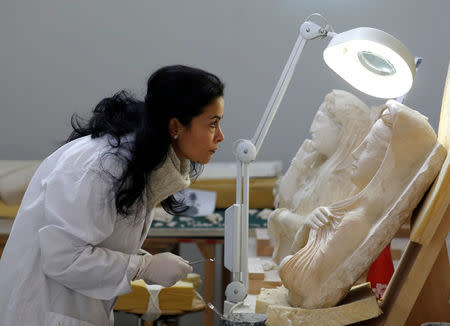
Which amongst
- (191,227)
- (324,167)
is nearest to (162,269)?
(324,167)

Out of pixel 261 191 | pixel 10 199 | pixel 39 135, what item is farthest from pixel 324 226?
pixel 39 135

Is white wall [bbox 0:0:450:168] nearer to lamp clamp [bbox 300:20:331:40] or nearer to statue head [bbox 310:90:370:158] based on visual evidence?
statue head [bbox 310:90:370:158]

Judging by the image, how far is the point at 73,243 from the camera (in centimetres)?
175

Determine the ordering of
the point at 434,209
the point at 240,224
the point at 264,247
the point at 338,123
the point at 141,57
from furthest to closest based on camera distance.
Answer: the point at 141,57
the point at 264,247
the point at 338,123
the point at 240,224
the point at 434,209

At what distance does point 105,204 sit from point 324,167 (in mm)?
1533

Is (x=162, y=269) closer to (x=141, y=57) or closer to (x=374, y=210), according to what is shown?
(x=374, y=210)

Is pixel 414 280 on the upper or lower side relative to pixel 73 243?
upper

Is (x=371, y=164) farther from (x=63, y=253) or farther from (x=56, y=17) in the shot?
(x=56, y=17)

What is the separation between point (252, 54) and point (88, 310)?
11.5 ft

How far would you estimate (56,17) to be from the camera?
5.12m

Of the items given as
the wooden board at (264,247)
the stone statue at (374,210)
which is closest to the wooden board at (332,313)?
the stone statue at (374,210)

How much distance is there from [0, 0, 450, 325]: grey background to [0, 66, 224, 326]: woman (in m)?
3.24

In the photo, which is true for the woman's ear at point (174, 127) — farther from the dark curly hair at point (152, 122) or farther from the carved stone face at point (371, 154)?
the carved stone face at point (371, 154)

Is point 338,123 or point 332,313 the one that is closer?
point 332,313
